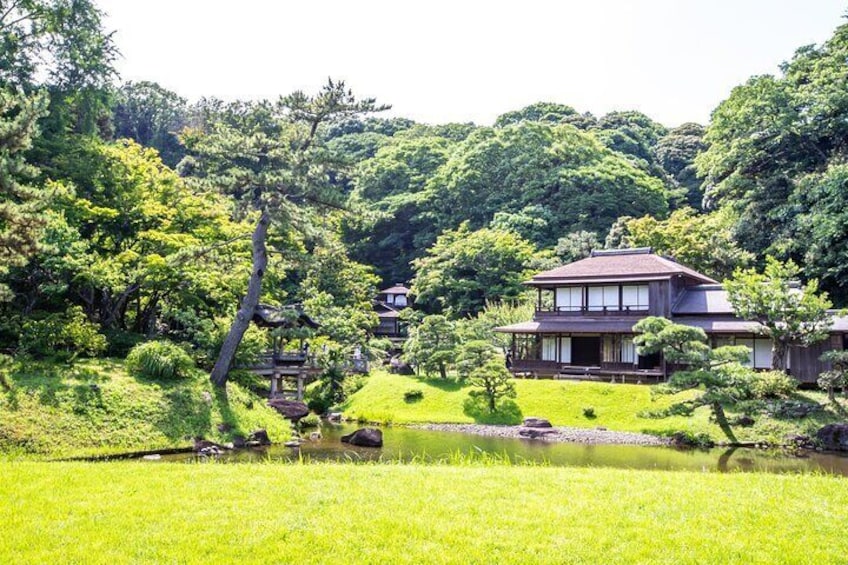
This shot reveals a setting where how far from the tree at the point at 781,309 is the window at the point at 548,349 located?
30.4 ft

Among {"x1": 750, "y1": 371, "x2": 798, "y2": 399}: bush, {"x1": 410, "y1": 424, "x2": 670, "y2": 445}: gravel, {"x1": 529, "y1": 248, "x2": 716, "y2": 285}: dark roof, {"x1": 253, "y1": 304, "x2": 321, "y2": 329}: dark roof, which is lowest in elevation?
{"x1": 410, "y1": 424, "x2": 670, "y2": 445}: gravel

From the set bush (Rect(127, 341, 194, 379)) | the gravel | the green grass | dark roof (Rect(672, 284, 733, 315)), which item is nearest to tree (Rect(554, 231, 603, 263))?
dark roof (Rect(672, 284, 733, 315))

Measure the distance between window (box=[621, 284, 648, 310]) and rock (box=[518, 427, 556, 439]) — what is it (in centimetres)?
983

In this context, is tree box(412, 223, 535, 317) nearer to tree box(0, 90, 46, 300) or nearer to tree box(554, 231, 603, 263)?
tree box(554, 231, 603, 263)

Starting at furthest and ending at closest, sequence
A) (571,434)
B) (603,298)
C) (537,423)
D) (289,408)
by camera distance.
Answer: (603,298), (537,423), (289,408), (571,434)

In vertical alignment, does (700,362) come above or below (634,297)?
below

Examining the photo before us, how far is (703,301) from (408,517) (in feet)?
81.2

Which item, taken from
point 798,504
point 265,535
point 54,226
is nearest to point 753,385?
point 798,504

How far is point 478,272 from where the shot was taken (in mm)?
40312

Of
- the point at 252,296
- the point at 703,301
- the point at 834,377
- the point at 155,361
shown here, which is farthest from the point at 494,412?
the point at 155,361

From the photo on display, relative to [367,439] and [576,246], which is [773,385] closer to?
[367,439]

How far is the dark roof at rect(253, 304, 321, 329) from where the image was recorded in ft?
73.3

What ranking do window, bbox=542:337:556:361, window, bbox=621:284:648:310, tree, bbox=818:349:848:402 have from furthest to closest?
window, bbox=542:337:556:361 < window, bbox=621:284:648:310 < tree, bbox=818:349:848:402

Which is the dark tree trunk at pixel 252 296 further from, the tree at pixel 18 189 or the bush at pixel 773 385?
the bush at pixel 773 385
